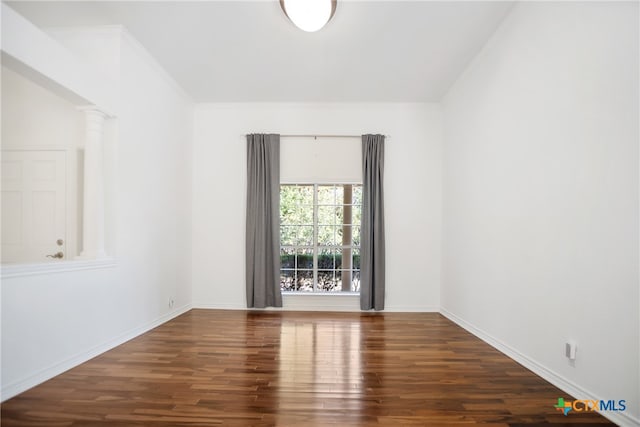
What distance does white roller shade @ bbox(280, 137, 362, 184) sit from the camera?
184 inches

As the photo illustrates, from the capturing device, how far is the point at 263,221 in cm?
453

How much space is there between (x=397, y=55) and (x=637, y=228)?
8.81ft

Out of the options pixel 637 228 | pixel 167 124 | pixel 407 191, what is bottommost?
pixel 637 228

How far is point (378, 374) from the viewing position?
241cm

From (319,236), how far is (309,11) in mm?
3024

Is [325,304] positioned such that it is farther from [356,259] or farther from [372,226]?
[372,226]

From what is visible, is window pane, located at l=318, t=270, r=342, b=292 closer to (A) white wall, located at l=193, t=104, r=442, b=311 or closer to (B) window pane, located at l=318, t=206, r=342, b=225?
(A) white wall, located at l=193, t=104, r=442, b=311

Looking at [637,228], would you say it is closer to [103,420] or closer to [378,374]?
[378,374]

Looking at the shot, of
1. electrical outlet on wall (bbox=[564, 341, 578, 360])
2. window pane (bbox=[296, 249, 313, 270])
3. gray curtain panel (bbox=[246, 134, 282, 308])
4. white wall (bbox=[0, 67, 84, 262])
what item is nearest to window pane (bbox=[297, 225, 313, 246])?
window pane (bbox=[296, 249, 313, 270])

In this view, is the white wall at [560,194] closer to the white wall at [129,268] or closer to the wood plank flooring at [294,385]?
Answer: the wood plank flooring at [294,385]

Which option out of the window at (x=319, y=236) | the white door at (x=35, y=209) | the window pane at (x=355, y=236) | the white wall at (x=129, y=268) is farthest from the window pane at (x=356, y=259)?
the white door at (x=35, y=209)

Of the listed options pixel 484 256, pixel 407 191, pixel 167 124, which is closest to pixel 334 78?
pixel 407 191

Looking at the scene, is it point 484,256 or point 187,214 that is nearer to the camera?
point 484,256

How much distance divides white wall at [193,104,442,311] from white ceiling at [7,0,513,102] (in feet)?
1.36
